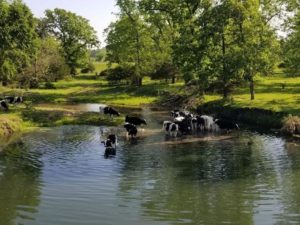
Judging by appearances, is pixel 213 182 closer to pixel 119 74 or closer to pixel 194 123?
pixel 194 123

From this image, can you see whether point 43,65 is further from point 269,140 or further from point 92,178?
point 92,178

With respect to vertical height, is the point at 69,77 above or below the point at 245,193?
above

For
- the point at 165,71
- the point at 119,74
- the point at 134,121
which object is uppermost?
the point at 165,71

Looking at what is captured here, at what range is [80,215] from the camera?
1812 centimetres

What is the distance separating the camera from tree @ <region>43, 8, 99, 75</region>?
115688 mm

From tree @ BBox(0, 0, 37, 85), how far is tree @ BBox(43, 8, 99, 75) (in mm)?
50856

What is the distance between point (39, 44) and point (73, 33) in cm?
5015

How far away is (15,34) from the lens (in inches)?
2418

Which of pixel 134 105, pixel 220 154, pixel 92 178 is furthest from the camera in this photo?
pixel 134 105

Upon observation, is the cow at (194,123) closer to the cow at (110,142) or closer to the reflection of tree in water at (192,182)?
the reflection of tree in water at (192,182)

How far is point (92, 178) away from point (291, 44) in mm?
35351

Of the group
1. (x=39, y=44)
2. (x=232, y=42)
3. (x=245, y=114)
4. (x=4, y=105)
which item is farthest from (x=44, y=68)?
(x=245, y=114)

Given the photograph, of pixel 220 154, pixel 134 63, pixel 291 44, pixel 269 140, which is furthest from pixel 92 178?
pixel 134 63

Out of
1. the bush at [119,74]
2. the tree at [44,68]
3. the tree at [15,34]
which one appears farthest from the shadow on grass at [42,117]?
the bush at [119,74]
